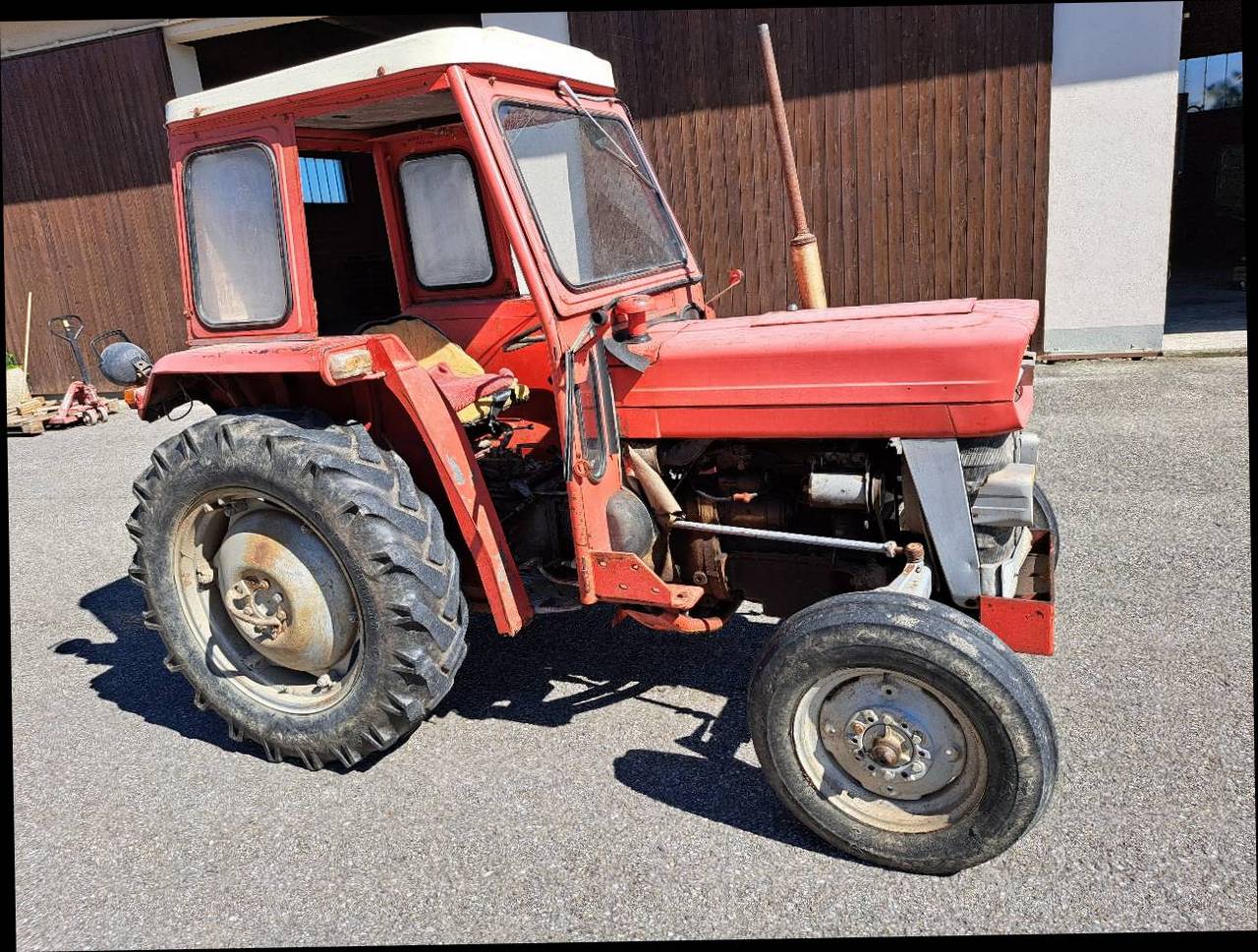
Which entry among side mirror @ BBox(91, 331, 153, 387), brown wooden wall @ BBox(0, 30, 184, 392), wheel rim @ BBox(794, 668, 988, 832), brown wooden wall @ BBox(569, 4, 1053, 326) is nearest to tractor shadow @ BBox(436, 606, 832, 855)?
wheel rim @ BBox(794, 668, 988, 832)

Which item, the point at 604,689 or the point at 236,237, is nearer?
the point at 236,237

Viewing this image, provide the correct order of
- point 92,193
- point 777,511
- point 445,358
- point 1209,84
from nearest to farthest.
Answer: point 777,511, point 445,358, point 92,193, point 1209,84

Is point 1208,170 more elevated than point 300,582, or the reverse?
point 1208,170

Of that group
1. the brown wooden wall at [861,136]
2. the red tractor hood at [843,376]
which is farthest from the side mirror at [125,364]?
the brown wooden wall at [861,136]

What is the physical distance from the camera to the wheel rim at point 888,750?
238cm

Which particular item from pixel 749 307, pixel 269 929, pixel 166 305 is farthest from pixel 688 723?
pixel 166 305

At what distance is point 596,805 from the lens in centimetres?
279

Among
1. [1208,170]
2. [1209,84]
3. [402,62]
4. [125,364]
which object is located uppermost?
[1209,84]

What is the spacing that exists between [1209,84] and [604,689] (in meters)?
22.0

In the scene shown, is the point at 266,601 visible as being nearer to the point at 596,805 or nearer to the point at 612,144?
the point at 596,805

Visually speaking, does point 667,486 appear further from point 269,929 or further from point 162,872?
point 162,872

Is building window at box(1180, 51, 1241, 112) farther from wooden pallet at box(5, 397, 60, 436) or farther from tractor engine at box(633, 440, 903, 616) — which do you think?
wooden pallet at box(5, 397, 60, 436)

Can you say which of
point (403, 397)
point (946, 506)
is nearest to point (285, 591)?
point (403, 397)

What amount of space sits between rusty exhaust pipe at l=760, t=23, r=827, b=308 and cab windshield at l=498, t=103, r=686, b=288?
1.56 feet
